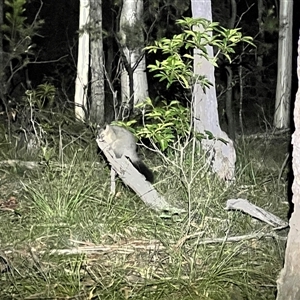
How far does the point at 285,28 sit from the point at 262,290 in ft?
29.4

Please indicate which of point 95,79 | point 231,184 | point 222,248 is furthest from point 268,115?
point 222,248

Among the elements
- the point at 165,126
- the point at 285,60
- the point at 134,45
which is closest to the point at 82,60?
the point at 134,45

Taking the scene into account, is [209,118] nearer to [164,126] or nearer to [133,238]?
Answer: [164,126]

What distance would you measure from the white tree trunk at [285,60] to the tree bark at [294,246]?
8.64m

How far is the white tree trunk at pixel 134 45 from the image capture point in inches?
404

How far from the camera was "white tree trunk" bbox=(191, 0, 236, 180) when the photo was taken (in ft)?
21.1

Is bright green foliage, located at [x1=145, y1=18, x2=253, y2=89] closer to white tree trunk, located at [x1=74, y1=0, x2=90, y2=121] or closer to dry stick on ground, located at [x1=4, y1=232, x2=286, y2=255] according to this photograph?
dry stick on ground, located at [x1=4, y1=232, x2=286, y2=255]

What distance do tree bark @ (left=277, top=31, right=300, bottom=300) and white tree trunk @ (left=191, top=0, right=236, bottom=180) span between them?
284 centimetres

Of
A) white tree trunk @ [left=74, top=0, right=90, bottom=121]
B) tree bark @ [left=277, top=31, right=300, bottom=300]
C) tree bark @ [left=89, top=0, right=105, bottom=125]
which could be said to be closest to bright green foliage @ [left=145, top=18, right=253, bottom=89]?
tree bark @ [left=277, top=31, right=300, bottom=300]

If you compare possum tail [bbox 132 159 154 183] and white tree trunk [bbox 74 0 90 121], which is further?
white tree trunk [bbox 74 0 90 121]

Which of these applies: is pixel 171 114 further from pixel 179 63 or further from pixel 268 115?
pixel 268 115

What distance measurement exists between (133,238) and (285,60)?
27.5 ft

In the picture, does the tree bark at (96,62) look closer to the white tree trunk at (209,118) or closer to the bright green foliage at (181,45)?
the white tree trunk at (209,118)

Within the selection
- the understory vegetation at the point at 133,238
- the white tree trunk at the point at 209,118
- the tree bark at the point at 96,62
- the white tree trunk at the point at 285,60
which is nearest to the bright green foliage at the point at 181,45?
the white tree trunk at the point at 209,118
